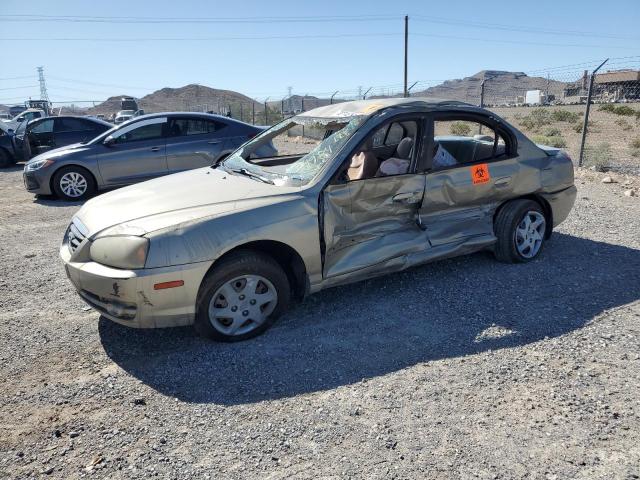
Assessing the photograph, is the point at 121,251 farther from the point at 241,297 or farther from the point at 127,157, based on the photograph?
the point at 127,157

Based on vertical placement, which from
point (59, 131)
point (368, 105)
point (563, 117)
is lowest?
point (563, 117)

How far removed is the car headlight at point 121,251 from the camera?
11.1 feet

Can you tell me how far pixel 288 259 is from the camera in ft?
13.3

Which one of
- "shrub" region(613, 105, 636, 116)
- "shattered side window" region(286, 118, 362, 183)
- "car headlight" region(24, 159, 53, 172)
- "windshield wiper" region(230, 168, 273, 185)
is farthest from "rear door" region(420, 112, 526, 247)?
"shrub" region(613, 105, 636, 116)

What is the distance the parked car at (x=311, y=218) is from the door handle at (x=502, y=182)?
0.02 m

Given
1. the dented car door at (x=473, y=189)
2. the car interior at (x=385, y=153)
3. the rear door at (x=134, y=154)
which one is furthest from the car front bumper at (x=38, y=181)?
the dented car door at (x=473, y=189)

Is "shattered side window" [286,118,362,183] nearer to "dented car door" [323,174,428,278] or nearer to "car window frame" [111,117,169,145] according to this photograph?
"dented car door" [323,174,428,278]

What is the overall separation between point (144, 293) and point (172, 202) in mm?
822

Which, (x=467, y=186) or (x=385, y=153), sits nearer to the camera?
(x=467, y=186)

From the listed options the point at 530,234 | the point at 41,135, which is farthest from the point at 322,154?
the point at 41,135

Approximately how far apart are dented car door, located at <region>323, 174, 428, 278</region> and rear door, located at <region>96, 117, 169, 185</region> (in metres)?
6.08

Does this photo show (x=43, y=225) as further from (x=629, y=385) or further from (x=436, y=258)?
(x=629, y=385)

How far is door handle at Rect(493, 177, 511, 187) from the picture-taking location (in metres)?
4.98

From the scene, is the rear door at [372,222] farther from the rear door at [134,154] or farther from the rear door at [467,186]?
the rear door at [134,154]
